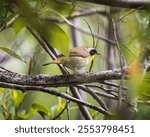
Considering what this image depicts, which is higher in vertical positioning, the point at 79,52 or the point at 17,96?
the point at 79,52

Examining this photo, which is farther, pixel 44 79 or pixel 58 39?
pixel 44 79

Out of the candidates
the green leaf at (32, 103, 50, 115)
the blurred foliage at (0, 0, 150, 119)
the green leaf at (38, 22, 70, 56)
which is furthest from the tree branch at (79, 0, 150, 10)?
the green leaf at (32, 103, 50, 115)

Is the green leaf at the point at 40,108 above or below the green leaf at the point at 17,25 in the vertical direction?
below

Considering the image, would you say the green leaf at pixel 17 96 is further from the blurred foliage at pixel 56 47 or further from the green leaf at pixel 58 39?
the green leaf at pixel 58 39

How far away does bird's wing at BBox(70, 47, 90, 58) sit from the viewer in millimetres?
1021

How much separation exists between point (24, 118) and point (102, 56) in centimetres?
27

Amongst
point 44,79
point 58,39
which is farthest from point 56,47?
point 44,79

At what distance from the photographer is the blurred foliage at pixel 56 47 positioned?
863 millimetres

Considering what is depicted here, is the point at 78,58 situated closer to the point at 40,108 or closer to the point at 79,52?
the point at 79,52

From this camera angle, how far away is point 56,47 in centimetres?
93

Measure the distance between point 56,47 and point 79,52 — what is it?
0.12 metres

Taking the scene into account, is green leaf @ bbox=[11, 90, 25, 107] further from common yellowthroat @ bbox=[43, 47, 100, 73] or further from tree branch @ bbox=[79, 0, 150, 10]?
tree branch @ bbox=[79, 0, 150, 10]

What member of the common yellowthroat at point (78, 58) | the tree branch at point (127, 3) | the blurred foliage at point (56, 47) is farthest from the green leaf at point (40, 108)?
the tree branch at point (127, 3)

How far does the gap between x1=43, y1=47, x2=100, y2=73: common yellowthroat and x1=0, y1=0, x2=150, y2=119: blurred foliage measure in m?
0.02
